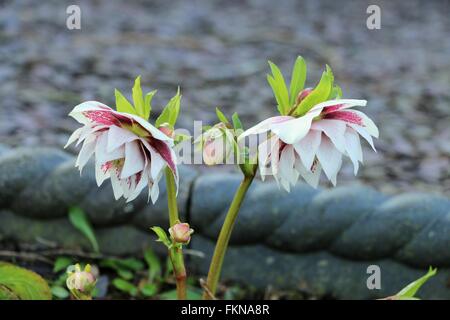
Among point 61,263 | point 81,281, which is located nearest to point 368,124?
point 81,281

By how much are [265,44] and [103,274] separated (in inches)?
68.2

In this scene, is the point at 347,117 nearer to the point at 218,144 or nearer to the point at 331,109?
the point at 331,109

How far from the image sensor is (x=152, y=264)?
1.36 m

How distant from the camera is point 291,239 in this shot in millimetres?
1322

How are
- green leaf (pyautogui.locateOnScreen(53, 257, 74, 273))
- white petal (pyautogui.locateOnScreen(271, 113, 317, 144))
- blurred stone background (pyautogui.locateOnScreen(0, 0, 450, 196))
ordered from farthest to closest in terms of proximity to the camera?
blurred stone background (pyautogui.locateOnScreen(0, 0, 450, 196)), green leaf (pyautogui.locateOnScreen(53, 257, 74, 273)), white petal (pyautogui.locateOnScreen(271, 113, 317, 144))

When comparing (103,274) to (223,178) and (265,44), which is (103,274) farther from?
(265,44)

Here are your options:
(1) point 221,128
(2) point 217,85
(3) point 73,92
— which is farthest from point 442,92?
(1) point 221,128

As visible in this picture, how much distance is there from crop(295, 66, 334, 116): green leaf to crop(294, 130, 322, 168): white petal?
44mm

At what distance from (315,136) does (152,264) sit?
723mm

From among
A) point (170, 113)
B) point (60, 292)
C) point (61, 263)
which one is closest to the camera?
point (170, 113)

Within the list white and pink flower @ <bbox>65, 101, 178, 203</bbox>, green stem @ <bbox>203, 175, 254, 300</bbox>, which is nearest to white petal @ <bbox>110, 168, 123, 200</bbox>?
white and pink flower @ <bbox>65, 101, 178, 203</bbox>

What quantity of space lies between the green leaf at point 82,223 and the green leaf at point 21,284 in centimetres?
41

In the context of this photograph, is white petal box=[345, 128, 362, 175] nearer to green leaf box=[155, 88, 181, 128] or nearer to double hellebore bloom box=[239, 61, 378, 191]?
double hellebore bloom box=[239, 61, 378, 191]

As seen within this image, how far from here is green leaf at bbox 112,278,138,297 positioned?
1.27 meters
